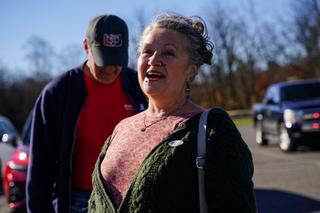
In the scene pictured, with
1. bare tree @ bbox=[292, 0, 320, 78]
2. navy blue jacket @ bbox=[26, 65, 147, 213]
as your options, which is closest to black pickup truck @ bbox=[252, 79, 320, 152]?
navy blue jacket @ bbox=[26, 65, 147, 213]

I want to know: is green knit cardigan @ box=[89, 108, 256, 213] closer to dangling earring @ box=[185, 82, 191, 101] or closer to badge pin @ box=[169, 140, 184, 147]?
badge pin @ box=[169, 140, 184, 147]

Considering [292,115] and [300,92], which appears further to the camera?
[300,92]

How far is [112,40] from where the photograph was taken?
3.18 m

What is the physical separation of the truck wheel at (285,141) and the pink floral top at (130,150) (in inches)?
438

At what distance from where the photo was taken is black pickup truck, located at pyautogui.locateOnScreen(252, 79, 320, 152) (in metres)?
12.8

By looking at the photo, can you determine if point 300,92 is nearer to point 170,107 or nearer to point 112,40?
point 112,40

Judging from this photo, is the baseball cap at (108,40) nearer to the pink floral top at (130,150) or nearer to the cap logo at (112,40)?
the cap logo at (112,40)

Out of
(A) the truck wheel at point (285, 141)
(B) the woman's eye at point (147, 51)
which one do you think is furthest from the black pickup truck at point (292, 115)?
(B) the woman's eye at point (147, 51)

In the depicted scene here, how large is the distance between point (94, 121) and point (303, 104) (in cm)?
1066

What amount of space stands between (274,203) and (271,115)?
6.84 m

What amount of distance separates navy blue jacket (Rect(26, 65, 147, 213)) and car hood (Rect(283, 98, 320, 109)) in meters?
10.6

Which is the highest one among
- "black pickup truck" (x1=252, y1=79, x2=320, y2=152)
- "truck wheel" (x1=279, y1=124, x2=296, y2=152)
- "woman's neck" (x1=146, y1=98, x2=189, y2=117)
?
"woman's neck" (x1=146, y1=98, x2=189, y2=117)

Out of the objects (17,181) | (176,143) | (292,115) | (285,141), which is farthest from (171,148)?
(285,141)

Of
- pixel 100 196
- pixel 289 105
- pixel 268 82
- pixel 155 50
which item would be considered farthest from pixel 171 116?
pixel 268 82
